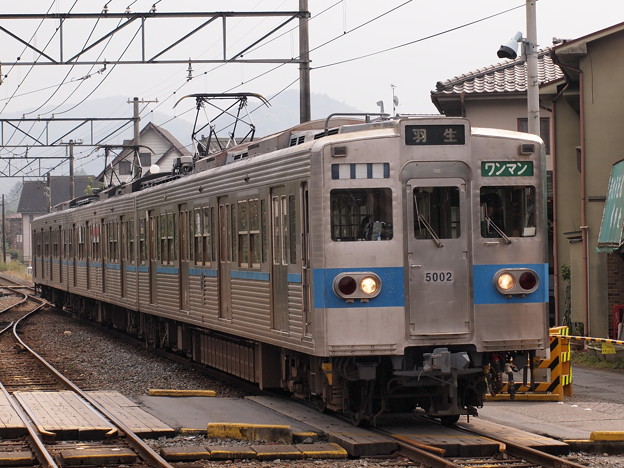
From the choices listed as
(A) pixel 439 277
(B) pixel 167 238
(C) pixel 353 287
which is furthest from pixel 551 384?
(B) pixel 167 238

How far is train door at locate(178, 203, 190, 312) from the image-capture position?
15.6m

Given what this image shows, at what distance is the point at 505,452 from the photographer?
8992mm

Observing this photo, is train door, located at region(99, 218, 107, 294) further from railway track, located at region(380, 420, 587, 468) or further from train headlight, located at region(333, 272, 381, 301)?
railway track, located at region(380, 420, 587, 468)

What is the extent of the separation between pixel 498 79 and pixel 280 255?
1667 centimetres

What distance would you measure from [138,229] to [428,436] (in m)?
10.9

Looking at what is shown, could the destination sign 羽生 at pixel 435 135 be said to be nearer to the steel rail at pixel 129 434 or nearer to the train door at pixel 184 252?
the steel rail at pixel 129 434

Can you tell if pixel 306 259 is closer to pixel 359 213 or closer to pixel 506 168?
pixel 359 213

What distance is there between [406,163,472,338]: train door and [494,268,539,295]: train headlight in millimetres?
296

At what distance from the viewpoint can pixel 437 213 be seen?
9883 millimetres

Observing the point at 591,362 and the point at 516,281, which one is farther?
the point at 591,362

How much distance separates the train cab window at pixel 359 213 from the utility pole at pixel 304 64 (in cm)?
815

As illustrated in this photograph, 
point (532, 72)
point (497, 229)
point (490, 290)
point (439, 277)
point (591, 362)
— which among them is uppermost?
point (532, 72)

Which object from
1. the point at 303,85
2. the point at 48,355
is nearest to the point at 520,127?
the point at 303,85

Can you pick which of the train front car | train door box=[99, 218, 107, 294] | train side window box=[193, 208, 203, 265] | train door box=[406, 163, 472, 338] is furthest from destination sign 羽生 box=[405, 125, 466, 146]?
Result: train door box=[99, 218, 107, 294]
